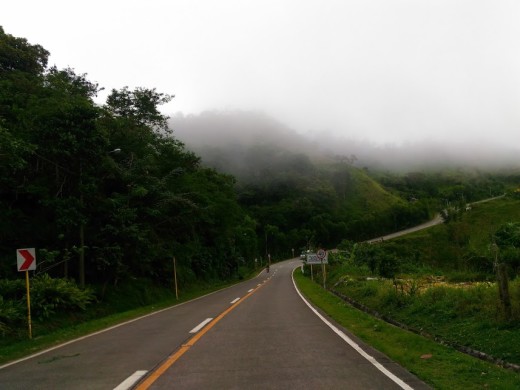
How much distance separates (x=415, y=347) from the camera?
837 cm

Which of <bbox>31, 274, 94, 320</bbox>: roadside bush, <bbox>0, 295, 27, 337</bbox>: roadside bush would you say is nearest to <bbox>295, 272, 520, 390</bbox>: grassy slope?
<bbox>0, 295, 27, 337</bbox>: roadside bush

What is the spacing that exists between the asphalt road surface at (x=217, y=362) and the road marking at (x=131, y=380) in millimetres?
15

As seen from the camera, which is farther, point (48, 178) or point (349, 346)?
point (48, 178)

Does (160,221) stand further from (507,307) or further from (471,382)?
(471,382)

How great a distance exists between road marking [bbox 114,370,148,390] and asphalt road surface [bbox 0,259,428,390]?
0.01m

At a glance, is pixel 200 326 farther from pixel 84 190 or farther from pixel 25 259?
pixel 84 190

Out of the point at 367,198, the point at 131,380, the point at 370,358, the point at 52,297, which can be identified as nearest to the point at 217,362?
the point at 131,380

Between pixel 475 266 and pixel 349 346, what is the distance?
2840 cm

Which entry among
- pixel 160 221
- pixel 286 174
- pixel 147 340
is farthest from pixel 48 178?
pixel 286 174

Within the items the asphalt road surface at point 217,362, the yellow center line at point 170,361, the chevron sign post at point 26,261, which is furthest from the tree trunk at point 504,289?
the chevron sign post at point 26,261

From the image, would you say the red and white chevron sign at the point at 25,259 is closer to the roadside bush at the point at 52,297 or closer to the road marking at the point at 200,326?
the roadside bush at the point at 52,297

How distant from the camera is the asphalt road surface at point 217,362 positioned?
5848 millimetres

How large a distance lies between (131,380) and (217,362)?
1.52 m

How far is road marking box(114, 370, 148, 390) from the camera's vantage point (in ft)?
18.9
